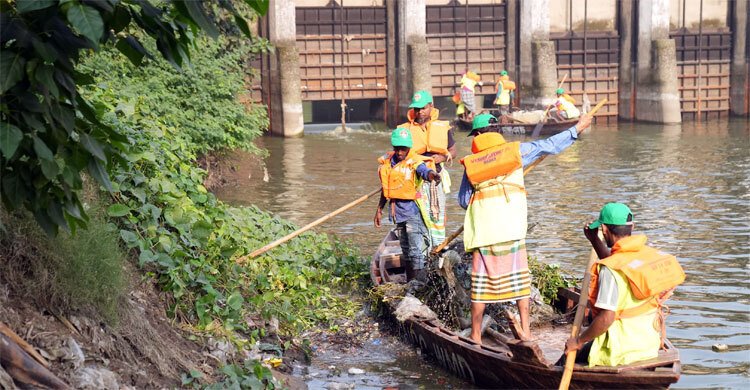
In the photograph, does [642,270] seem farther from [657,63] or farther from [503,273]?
[657,63]

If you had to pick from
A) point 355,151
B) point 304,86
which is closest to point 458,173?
point 355,151

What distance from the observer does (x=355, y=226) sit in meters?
14.8

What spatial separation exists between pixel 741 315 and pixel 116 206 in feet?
20.2

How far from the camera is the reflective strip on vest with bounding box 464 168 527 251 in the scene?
25.9ft

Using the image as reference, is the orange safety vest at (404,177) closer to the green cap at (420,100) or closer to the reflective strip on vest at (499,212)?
the green cap at (420,100)

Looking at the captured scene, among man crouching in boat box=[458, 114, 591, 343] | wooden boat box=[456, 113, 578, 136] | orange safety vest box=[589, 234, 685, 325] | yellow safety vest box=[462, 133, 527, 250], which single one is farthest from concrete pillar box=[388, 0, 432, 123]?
orange safety vest box=[589, 234, 685, 325]

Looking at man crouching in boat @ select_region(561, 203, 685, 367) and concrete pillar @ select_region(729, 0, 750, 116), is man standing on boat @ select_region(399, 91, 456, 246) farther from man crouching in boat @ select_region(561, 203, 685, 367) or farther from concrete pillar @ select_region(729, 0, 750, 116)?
concrete pillar @ select_region(729, 0, 750, 116)

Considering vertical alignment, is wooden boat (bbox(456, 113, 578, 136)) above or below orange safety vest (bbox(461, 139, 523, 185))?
below

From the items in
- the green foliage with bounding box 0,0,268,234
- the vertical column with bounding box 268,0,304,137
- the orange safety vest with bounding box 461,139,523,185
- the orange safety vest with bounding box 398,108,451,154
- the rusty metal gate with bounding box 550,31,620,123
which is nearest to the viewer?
the green foliage with bounding box 0,0,268,234

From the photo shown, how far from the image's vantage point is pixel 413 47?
28.5 meters

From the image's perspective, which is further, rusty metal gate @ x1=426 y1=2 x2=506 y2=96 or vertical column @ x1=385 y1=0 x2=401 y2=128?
rusty metal gate @ x1=426 y1=2 x2=506 y2=96

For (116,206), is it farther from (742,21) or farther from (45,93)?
(742,21)

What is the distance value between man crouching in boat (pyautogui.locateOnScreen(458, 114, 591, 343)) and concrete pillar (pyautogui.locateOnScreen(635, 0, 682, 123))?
74.6 ft

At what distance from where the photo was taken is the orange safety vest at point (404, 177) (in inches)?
379
